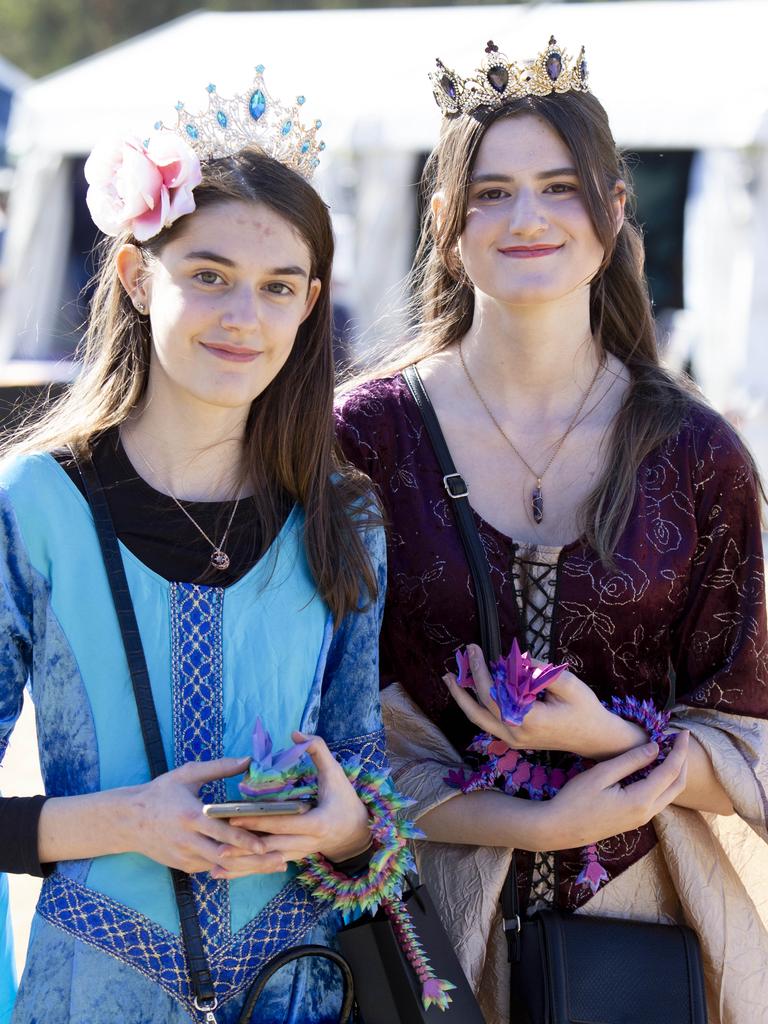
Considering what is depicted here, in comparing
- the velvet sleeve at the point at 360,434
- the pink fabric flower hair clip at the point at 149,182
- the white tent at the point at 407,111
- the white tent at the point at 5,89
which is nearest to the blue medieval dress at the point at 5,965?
the velvet sleeve at the point at 360,434

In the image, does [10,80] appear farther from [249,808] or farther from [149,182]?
[249,808]

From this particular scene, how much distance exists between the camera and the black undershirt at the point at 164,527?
2092 mm

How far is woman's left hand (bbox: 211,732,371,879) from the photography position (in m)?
1.87

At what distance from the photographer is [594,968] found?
7.23 ft

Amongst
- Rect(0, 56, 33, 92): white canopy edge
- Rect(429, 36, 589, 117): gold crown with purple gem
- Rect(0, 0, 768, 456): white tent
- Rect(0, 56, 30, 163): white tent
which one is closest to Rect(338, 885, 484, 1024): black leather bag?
Rect(429, 36, 589, 117): gold crown with purple gem

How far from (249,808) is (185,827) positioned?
11 centimetres

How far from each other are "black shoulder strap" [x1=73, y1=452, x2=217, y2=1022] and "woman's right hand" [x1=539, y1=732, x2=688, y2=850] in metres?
0.65

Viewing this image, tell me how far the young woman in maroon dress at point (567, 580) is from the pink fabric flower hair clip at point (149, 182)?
1.99ft

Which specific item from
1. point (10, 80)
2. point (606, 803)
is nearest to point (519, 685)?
point (606, 803)

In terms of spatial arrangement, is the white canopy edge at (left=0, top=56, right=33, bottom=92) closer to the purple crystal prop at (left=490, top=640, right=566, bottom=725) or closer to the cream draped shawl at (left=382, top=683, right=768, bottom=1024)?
the cream draped shawl at (left=382, top=683, right=768, bottom=1024)

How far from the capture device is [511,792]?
2377 mm

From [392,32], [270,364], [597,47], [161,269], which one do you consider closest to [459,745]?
[270,364]

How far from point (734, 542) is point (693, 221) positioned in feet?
25.2

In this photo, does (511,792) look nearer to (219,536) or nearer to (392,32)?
(219,536)
